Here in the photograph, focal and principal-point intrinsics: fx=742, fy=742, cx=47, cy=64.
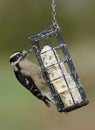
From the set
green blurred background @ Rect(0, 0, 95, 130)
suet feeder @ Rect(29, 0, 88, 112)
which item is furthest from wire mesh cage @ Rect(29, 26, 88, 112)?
green blurred background @ Rect(0, 0, 95, 130)

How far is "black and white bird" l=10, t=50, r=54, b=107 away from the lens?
6.70m

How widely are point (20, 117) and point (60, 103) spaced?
531cm

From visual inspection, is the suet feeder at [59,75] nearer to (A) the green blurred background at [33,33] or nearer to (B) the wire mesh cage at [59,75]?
(B) the wire mesh cage at [59,75]

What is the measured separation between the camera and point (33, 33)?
50.2 ft

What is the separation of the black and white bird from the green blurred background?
16.6ft

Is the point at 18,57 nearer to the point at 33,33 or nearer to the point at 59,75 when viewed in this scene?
the point at 59,75

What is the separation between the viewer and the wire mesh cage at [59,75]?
21.1ft

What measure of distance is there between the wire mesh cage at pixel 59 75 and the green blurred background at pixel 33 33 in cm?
530

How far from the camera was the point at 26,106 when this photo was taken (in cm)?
1238

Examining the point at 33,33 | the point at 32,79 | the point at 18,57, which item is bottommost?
the point at 33,33

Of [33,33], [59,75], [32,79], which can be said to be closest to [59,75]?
[59,75]

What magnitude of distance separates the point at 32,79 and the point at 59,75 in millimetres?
382

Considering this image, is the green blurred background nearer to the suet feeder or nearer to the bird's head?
the bird's head

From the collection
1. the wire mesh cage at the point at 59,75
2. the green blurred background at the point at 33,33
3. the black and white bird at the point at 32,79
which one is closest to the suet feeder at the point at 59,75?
the wire mesh cage at the point at 59,75
